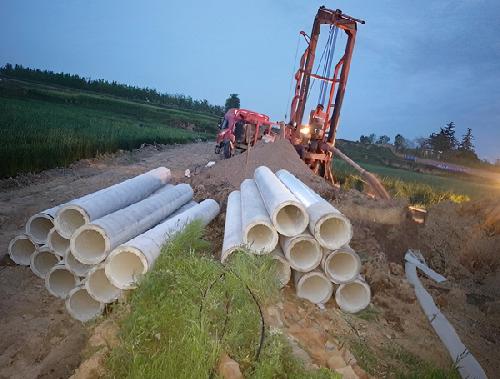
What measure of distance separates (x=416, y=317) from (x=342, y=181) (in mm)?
13206

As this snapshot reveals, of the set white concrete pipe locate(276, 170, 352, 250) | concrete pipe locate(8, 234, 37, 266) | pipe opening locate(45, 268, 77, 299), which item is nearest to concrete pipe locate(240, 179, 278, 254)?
white concrete pipe locate(276, 170, 352, 250)

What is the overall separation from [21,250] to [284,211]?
3540 mm

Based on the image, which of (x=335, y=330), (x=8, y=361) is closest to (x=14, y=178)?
(x=8, y=361)

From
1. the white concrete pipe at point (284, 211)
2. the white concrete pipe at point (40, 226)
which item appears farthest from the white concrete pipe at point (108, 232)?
the white concrete pipe at point (284, 211)

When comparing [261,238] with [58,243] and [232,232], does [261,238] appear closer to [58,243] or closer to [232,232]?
[232,232]

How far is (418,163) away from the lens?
3706 cm

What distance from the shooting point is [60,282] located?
5.08 m

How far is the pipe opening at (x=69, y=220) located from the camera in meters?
4.88

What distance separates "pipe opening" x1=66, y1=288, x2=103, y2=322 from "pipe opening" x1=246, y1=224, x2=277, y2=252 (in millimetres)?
1777

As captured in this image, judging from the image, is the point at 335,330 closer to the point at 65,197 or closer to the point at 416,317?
the point at 416,317

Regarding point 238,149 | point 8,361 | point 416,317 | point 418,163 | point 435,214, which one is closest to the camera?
point 8,361

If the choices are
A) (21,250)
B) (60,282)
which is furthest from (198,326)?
(21,250)

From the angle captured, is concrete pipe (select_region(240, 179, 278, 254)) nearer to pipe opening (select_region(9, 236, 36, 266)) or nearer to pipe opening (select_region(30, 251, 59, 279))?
pipe opening (select_region(30, 251, 59, 279))

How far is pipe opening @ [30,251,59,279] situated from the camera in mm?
5293
